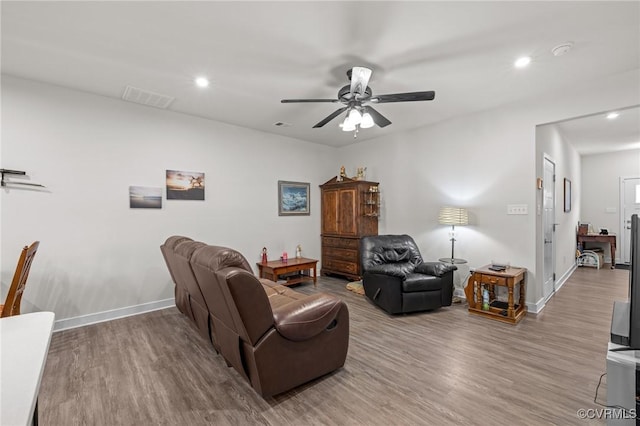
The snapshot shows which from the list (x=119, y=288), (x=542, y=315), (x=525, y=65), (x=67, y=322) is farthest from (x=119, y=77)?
(x=542, y=315)

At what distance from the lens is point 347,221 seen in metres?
5.44

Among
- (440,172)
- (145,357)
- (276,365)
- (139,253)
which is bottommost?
(145,357)

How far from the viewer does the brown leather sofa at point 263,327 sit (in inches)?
73.1

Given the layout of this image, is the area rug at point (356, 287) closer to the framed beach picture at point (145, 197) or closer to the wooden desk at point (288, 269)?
the wooden desk at point (288, 269)

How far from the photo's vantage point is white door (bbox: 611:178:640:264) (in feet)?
21.8

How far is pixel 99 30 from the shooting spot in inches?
92.0

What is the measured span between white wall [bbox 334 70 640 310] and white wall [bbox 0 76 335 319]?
2840 mm

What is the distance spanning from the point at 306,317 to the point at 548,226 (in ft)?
13.6

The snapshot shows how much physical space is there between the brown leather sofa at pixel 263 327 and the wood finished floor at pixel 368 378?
0.18m

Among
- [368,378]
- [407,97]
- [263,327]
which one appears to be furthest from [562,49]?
[263,327]

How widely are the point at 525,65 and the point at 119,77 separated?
169 inches

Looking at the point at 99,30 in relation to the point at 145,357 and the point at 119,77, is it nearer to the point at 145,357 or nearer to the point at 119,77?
the point at 119,77

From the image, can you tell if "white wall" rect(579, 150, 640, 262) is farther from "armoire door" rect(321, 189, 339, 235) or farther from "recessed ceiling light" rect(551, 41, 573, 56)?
"armoire door" rect(321, 189, 339, 235)

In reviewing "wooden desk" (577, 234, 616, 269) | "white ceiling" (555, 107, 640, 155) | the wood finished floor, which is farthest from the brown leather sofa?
"wooden desk" (577, 234, 616, 269)
